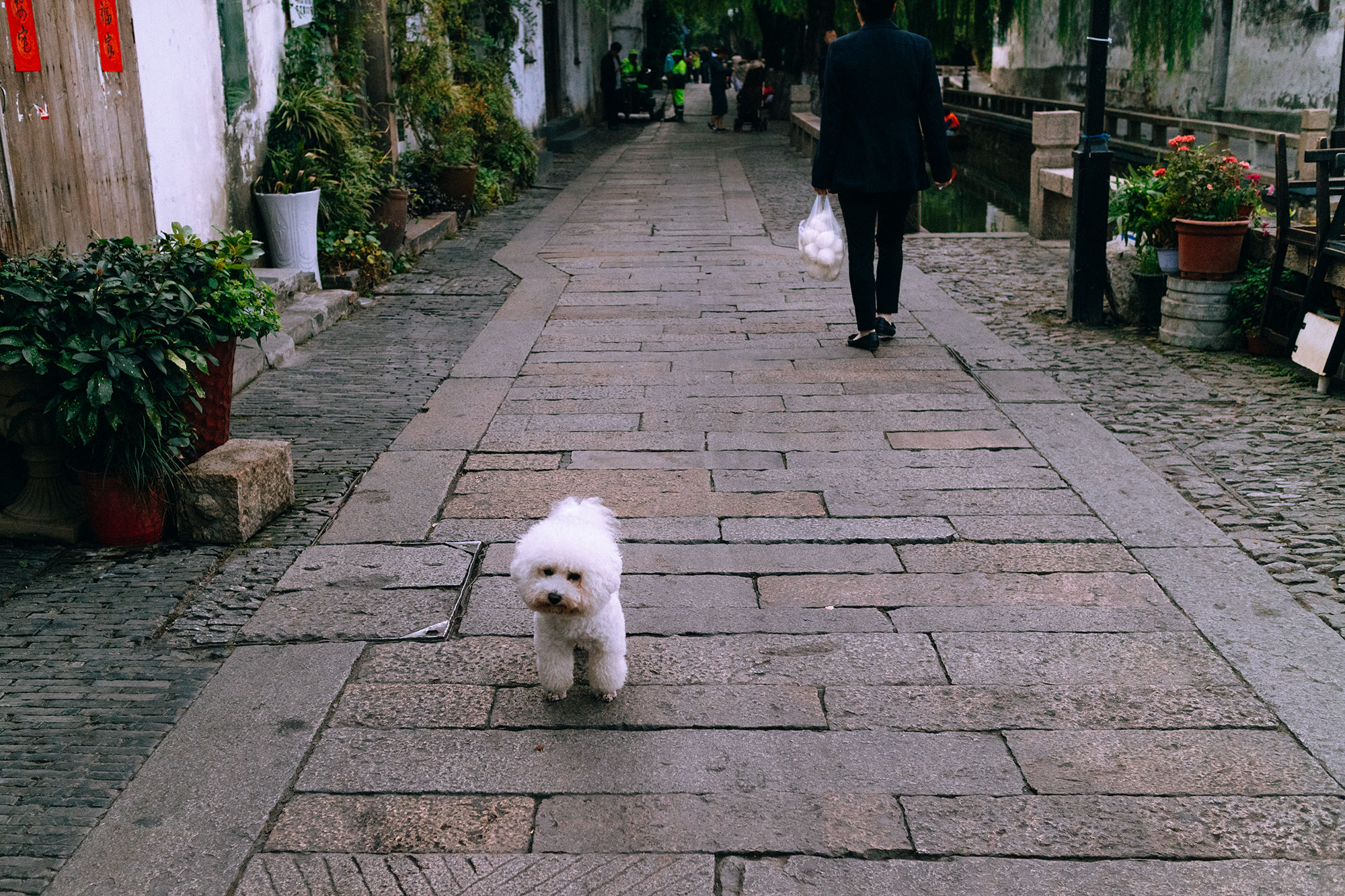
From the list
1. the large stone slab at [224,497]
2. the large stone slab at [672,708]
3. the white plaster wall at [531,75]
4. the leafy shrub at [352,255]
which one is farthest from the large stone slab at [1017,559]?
the white plaster wall at [531,75]

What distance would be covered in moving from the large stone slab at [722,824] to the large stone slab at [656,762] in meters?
0.04

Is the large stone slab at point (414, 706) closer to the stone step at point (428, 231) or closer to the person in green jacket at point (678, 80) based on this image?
the stone step at point (428, 231)

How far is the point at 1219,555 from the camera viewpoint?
3980 mm

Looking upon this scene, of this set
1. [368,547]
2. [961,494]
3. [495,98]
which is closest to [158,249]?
[368,547]

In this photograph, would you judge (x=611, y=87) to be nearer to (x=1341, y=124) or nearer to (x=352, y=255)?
(x=1341, y=124)

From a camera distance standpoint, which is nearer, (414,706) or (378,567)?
(414,706)

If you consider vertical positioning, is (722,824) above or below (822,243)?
below

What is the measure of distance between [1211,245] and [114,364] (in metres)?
5.60

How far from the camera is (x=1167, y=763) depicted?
2.84 metres

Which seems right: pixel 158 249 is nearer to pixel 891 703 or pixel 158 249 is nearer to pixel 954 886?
pixel 891 703

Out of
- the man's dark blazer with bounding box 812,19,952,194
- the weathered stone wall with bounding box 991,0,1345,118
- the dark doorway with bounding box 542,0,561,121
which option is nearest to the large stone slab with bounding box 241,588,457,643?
the man's dark blazer with bounding box 812,19,952,194

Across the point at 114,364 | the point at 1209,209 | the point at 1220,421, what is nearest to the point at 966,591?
the point at 1220,421

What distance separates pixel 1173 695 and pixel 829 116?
4142 mm

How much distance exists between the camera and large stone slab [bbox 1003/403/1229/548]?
4.18 m
